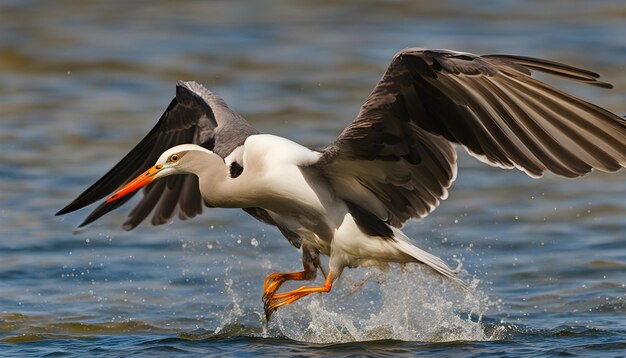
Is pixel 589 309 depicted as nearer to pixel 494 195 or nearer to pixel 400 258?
pixel 400 258

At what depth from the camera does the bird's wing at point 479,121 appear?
7.17 m

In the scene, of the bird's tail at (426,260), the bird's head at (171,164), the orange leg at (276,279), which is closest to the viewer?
the bird's tail at (426,260)

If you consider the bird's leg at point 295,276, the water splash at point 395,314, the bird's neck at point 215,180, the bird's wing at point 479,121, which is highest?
the bird's wing at point 479,121

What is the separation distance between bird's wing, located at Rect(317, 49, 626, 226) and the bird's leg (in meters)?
0.92

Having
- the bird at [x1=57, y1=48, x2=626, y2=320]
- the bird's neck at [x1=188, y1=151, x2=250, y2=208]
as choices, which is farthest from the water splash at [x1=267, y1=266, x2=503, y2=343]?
the bird's neck at [x1=188, y1=151, x2=250, y2=208]

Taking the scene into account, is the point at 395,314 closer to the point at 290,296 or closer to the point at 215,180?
the point at 290,296

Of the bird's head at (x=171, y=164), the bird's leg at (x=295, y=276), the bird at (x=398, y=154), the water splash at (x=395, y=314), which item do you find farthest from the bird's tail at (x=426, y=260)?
the bird's head at (x=171, y=164)

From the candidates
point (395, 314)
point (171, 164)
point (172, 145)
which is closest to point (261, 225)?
point (172, 145)

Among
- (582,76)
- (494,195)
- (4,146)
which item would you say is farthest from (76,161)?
(582,76)

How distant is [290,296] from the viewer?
8.27 m

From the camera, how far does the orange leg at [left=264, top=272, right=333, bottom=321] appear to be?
8.12 m

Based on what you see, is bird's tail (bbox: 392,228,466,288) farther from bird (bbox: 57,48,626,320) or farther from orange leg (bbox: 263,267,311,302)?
orange leg (bbox: 263,267,311,302)

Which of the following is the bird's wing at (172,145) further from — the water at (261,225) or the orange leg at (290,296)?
the orange leg at (290,296)

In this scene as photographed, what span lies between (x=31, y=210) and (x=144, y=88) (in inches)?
161
